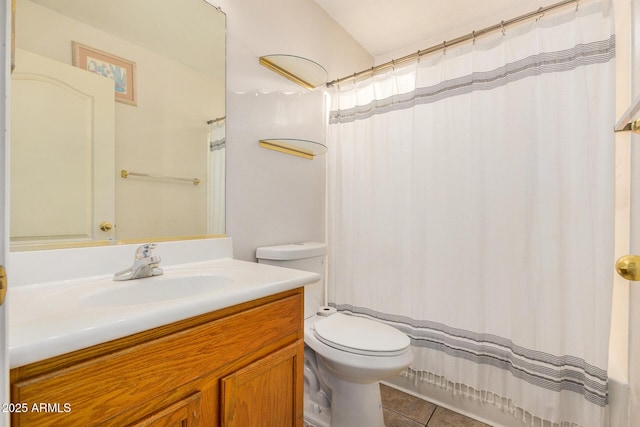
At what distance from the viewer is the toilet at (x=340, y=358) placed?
122 centimetres

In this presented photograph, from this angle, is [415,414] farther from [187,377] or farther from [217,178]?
[217,178]

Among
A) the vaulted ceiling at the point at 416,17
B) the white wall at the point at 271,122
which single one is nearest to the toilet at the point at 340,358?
the white wall at the point at 271,122

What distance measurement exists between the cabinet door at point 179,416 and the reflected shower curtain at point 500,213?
1.25 m

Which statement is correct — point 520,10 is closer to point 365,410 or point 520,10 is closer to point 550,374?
point 550,374

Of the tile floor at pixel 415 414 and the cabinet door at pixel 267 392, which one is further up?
the cabinet door at pixel 267 392

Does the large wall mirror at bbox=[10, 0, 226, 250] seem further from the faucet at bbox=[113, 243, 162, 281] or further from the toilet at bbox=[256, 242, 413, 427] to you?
the toilet at bbox=[256, 242, 413, 427]

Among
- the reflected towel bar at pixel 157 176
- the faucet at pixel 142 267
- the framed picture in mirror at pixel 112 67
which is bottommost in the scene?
the faucet at pixel 142 267

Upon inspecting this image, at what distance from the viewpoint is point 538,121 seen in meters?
1.31

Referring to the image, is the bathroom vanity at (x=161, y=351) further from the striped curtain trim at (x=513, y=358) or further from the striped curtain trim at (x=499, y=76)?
the striped curtain trim at (x=499, y=76)

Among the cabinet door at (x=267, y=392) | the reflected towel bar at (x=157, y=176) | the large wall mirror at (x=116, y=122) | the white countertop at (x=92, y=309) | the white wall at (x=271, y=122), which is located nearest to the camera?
the white countertop at (x=92, y=309)

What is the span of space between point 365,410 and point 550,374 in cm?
81

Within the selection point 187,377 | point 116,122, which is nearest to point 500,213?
point 187,377

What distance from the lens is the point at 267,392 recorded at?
92 cm

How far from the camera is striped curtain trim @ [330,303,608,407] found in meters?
1.20
